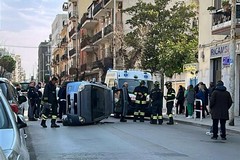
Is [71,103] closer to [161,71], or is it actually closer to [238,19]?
[238,19]

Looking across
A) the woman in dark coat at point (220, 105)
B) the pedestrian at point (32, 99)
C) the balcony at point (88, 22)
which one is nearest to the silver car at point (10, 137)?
the woman in dark coat at point (220, 105)

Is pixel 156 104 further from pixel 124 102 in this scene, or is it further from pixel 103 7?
pixel 103 7

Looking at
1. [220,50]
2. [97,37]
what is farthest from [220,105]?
[97,37]

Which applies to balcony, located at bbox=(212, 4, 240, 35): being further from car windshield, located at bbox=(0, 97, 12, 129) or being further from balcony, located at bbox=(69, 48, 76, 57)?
balcony, located at bbox=(69, 48, 76, 57)

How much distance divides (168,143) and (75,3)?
75.4 meters

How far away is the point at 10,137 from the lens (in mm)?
6004

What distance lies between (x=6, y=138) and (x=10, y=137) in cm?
9

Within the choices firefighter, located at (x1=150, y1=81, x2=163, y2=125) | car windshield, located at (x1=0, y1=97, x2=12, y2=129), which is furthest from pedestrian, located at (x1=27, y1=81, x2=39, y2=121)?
car windshield, located at (x1=0, y1=97, x2=12, y2=129)

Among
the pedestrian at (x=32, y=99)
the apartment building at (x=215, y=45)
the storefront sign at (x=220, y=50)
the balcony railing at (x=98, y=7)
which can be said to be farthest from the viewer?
the balcony railing at (x=98, y=7)

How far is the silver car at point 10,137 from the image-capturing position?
17.7 ft

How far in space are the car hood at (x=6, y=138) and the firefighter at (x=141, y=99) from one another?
606 inches

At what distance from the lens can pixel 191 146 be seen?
13164mm

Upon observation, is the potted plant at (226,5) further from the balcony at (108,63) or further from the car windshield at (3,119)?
the balcony at (108,63)

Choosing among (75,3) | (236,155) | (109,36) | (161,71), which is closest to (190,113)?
(161,71)
